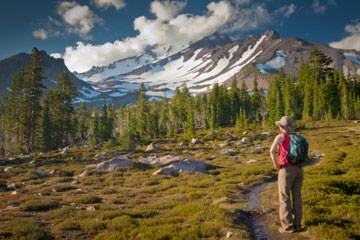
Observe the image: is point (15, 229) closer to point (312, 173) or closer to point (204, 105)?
point (312, 173)

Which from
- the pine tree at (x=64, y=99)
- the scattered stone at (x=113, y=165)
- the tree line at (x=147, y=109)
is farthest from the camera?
the pine tree at (x=64, y=99)

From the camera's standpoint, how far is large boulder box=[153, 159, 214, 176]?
2880 cm

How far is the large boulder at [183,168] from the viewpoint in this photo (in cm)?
2880

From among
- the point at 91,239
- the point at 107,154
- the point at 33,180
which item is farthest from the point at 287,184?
the point at 107,154

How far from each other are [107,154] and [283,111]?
52.1 metres

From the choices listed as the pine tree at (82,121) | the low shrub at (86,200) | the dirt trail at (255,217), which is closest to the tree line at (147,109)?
the pine tree at (82,121)

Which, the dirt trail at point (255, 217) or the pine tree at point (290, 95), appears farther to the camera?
the pine tree at point (290, 95)

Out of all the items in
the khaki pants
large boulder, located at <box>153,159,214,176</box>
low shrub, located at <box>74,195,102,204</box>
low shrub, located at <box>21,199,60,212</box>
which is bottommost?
large boulder, located at <box>153,159,214,176</box>

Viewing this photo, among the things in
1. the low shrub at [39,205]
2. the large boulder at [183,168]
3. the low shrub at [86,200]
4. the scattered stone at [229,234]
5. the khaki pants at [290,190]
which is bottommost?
the large boulder at [183,168]

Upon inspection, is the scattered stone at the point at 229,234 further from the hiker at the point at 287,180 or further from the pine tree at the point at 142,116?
the pine tree at the point at 142,116

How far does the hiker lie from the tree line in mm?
55894

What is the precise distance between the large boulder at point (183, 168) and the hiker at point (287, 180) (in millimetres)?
19874

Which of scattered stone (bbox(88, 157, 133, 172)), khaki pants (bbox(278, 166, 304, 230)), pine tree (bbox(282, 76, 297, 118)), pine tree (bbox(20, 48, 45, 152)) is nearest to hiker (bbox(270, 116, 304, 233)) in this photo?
khaki pants (bbox(278, 166, 304, 230))

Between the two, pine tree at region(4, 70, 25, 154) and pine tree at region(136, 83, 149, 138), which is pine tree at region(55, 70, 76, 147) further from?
pine tree at region(136, 83, 149, 138)
